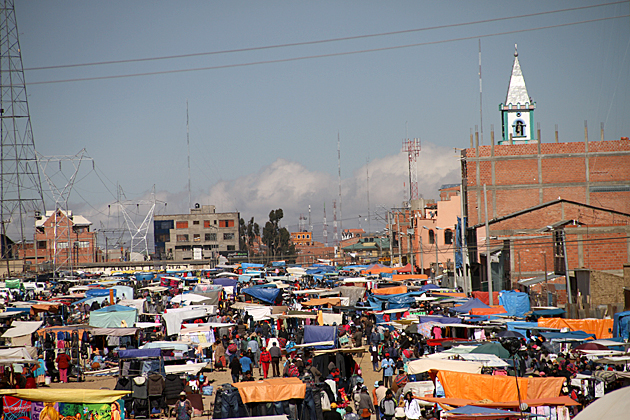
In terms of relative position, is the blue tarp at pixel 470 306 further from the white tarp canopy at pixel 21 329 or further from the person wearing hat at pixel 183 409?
the white tarp canopy at pixel 21 329

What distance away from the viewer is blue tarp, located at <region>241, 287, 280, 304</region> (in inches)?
1249

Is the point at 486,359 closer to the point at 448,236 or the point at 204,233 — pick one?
the point at 448,236

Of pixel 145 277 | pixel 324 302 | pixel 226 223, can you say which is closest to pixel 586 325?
pixel 324 302

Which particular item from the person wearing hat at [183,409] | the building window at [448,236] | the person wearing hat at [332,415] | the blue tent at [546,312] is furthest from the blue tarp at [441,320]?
the building window at [448,236]

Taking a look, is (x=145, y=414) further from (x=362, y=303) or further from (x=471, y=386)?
(x=362, y=303)

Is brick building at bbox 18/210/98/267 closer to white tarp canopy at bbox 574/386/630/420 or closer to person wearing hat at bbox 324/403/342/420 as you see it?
person wearing hat at bbox 324/403/342/420

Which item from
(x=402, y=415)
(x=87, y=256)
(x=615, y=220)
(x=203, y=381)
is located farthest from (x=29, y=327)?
(x=87, y=256)

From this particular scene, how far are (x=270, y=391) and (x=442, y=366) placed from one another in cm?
382

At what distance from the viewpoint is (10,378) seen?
16250 mm

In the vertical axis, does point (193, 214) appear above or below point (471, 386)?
above

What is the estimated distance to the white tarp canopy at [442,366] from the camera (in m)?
13.1

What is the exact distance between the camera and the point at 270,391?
11992 millimetres

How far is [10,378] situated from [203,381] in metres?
5.09

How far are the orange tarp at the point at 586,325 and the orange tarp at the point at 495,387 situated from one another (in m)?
9.24
